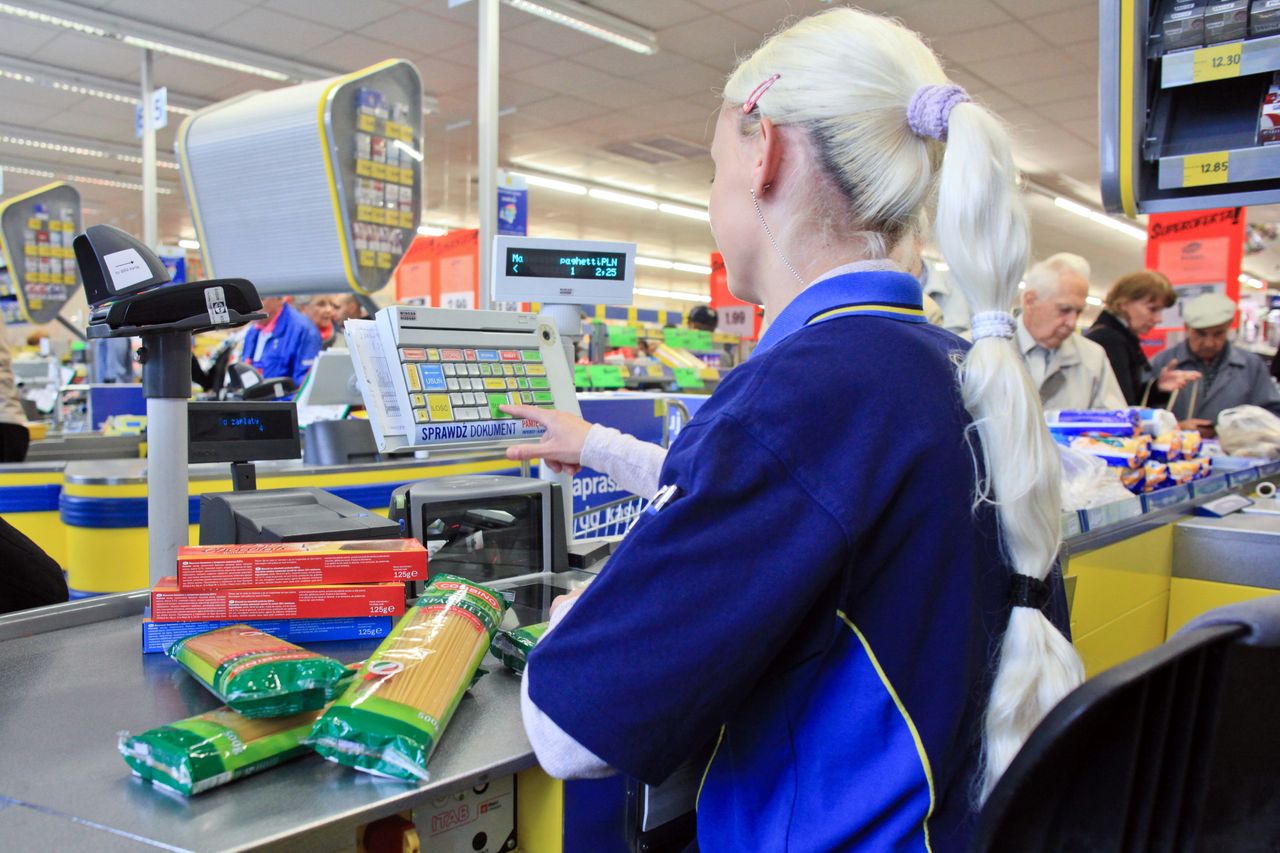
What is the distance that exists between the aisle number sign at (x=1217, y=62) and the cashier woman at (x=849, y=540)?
1.12 metres

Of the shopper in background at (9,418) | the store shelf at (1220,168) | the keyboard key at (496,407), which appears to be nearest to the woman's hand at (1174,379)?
the store shelf at (1220,168)

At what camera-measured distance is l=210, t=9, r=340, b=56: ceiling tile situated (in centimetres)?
703

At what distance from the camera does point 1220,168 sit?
1.81 metres

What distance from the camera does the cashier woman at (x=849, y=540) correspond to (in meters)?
0.79

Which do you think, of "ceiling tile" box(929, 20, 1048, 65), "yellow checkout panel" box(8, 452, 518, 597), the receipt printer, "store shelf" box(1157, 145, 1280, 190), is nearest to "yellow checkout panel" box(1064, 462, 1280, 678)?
"store shelf" box(1157, 145, 1280, 190)

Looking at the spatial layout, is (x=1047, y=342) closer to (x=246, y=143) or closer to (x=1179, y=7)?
(x=1179, y=7)

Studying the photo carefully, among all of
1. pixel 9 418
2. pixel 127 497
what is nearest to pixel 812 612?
pixel 127 497

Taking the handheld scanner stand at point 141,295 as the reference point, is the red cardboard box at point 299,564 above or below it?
below

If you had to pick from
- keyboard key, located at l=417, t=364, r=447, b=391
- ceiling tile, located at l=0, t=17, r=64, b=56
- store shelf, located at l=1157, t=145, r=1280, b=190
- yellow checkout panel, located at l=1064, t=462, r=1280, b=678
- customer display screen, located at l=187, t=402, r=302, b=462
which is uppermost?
ceiling tile, located at l=0, t=17, r=64, b=56

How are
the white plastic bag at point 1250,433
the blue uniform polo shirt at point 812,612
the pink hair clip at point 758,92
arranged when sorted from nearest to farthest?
the blue uniform polo shirt at point 812,612, the pink hair clip at point 758,92, the white plastic bag at point 1250,433

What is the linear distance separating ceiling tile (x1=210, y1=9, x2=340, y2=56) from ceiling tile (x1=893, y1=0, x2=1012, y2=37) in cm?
443

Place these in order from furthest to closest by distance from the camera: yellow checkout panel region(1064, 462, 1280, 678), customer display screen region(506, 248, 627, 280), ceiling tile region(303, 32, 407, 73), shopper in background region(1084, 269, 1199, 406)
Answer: ceiling tile region(303, 32, 407, 73)
shopper in background region(1084, 269, 1199, 406)
yellow checkout panel region(1064, 462, 1280, 678)
customer display screen region(506, 248, 627, 280)

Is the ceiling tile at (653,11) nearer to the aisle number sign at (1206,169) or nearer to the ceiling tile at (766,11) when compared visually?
the ceiling tile at (766,11)

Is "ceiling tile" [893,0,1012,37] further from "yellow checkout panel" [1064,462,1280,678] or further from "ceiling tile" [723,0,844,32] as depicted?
"yellow checkout panel" [1064,462,1280,678]
